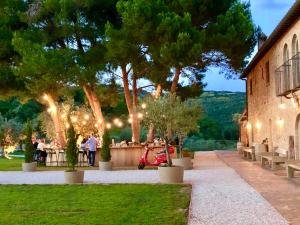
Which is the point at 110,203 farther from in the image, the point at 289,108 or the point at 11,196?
the point at 289,108

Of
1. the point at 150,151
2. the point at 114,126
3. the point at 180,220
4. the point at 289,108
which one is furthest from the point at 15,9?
the point at 114,126

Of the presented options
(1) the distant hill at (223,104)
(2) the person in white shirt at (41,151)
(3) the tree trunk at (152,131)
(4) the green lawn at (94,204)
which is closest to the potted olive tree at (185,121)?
(3) the tree trunk at (152,131)

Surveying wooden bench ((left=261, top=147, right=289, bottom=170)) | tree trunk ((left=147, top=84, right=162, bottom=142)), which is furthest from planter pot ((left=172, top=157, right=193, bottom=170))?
tree trunk ((left=147, top=84, right=162, bottom=142))

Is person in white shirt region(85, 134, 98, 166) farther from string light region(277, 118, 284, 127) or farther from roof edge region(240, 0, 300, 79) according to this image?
roof edge region(240, 0, 300, 79)

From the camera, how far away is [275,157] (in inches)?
737

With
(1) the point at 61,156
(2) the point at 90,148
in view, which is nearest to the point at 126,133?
(1) the point at 61,156

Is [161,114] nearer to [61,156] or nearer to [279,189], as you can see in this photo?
[279,189]

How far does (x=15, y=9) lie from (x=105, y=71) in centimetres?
597

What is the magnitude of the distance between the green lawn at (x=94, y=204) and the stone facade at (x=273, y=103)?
703 centimetres

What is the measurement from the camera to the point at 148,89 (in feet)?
95.1

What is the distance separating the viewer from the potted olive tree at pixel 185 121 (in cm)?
1945

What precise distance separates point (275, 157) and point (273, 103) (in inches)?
205

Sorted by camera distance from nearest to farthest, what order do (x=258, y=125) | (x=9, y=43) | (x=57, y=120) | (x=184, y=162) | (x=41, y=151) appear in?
(x=184, y=162), (x=41, y=151), (x=9, y=43), (x=258, y=125), (x=57, y=120)

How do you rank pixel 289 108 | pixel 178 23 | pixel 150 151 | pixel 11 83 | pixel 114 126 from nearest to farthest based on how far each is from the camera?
pixel 289 108
pixel 178 23
pixel 150 151
pixel 11 83
pixel 114 126
